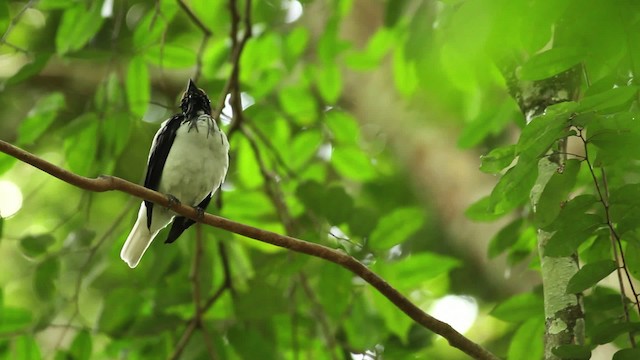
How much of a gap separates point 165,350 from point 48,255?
67 centimetres

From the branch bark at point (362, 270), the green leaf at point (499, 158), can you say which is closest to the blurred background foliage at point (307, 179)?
the green leaf at point (499, 158)

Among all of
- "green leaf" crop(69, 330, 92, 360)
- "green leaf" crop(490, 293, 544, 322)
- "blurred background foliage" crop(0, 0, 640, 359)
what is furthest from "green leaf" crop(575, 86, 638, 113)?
"green leaf" crop(69, 330, 92, 360)

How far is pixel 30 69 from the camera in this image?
309 cm

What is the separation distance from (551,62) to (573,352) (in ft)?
2.34

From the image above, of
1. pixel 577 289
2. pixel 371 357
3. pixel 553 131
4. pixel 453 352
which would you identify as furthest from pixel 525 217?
pixel 453 352

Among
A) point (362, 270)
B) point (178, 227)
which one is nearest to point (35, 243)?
point (178, 227)

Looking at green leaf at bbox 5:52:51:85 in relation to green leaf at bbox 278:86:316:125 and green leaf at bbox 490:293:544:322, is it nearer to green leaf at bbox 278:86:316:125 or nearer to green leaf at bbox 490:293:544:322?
green leaf at bbox 278:86:316:125

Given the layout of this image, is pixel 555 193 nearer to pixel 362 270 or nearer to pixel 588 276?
pixel 588 276

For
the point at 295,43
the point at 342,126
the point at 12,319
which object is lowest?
the point at 12,319

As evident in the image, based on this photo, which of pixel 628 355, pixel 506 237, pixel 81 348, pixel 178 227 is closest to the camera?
pixel 628 355

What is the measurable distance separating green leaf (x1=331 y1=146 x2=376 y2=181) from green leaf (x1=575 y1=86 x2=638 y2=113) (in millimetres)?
2368

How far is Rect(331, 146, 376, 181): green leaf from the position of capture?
4.13 m

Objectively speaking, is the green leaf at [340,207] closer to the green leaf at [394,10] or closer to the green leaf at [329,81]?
the green leaf at [394,10]

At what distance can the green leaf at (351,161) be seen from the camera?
163 inches
